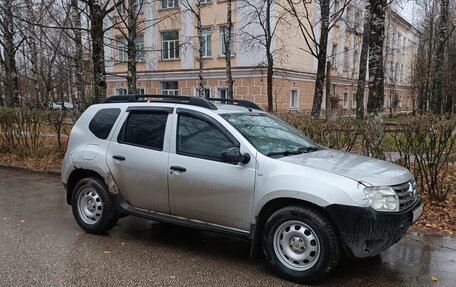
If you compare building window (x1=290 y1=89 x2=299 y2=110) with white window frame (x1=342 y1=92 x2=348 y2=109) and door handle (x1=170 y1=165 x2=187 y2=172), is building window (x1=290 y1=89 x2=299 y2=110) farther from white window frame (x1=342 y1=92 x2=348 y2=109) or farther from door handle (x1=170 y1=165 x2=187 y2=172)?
door handle (x1=170 y1=165 x2=187 y2=172)

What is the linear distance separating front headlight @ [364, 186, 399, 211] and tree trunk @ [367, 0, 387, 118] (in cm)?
508

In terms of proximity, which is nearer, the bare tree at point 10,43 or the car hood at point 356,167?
the car hood at point 356,167

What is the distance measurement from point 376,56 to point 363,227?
5.86 meters

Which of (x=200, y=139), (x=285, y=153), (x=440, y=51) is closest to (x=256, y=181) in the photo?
(x=285, y=153)

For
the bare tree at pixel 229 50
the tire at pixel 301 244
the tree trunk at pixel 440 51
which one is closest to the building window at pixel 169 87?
the bare tree at pixel 229 50

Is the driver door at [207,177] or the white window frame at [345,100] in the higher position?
the white window frame at [345,100]

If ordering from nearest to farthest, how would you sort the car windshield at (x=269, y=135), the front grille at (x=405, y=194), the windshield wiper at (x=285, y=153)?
the front grille at (x=405, y=194) → the windshield wiper at (x=285, y=153) → the car windshield at (x=269, y=135)

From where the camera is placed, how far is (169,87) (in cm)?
3072

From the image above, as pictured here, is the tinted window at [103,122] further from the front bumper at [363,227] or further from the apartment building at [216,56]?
the apartment building at [216,56]

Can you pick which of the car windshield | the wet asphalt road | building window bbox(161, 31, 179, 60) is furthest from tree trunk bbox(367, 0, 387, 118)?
building window bbox(161, 31, 179, 60)

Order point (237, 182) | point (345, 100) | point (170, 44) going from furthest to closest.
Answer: point (345, 100) < point (170, 44) < point (237, 182)

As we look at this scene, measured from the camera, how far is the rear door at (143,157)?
16.1ft

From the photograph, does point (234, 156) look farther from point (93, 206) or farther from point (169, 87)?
point (169, 87)

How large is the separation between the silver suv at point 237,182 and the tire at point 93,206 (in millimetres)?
14
